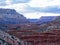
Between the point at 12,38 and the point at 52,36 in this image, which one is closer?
the point at 12,38

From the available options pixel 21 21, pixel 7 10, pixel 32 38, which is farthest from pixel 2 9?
pixel 32 38

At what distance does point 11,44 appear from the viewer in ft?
62.5

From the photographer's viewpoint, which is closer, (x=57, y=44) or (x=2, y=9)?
(x=57, y=44)

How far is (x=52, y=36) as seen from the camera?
82.2 feet

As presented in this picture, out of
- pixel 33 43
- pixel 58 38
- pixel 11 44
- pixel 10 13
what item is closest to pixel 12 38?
pixel 11 44

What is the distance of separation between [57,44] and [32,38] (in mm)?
2927

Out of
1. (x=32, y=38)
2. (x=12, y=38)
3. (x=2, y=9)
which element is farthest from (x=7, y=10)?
(x=12, y=38)

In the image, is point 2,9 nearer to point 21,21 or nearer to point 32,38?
point 21,21

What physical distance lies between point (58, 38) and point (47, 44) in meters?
1.39

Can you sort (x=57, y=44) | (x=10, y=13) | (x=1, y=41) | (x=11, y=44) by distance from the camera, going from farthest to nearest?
(x=10, y=13) → (x=57, y=44) → (x=11, y=44) → (x=1, y=41)

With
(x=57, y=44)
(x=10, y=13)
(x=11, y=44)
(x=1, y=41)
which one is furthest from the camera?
(x=10, y=13)

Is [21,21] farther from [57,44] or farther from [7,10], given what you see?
[57,44]

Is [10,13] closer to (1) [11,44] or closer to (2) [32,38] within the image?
(2) [32,38]

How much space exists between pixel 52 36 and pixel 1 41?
864cm
